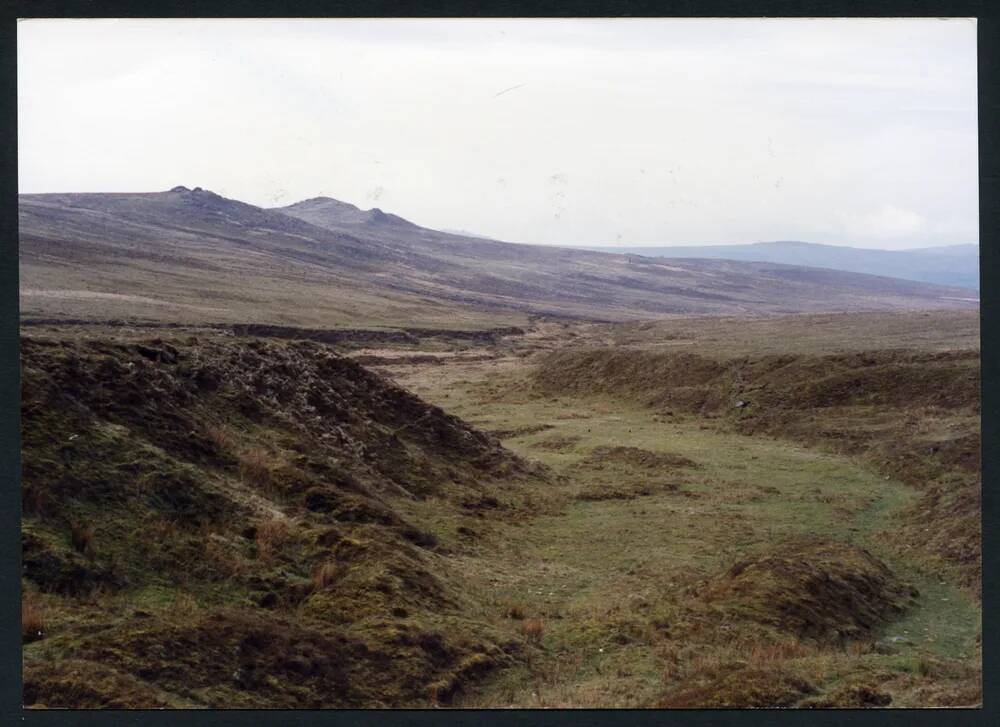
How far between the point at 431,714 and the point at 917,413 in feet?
94.1

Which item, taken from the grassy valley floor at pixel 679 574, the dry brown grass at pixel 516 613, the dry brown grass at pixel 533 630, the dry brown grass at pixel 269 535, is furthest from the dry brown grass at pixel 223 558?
the dry brown grass at pixel 533 630

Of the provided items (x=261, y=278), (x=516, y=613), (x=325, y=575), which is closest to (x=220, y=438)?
(x=325, y=575)

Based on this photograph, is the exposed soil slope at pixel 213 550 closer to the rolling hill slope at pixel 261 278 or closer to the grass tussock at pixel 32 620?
the grass tussock at pixel 32 620

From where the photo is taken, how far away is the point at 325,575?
12.7 m

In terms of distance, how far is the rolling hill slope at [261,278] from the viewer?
80.9 m

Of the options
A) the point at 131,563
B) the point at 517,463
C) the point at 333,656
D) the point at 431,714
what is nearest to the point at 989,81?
the point at 431,714

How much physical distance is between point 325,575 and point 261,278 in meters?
104

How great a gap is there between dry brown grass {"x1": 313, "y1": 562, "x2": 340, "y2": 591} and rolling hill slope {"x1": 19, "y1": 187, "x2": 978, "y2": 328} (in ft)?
173

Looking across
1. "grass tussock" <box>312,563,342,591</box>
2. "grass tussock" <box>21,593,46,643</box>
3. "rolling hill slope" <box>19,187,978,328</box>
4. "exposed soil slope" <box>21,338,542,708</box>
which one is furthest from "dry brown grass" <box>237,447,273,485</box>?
"rolling hill slope" <box>19,187,978,328</box>

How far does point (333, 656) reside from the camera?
10.4 metres

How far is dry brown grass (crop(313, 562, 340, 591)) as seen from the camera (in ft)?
41.1

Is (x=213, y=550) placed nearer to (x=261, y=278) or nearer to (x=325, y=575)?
(x=325, y=575)

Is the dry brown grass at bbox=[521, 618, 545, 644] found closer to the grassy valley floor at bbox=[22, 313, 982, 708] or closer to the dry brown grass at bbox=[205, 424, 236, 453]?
the grassy valley floor at bbox=[22, 313, 982, 708]

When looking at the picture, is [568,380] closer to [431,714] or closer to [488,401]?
[488,401]
